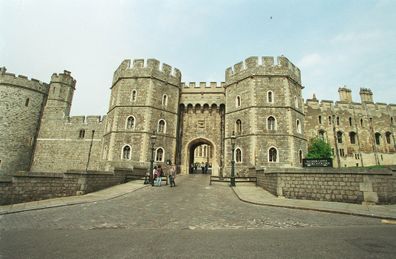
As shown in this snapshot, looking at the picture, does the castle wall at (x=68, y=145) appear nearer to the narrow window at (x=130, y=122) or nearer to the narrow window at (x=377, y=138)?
the narrow window at (x=130, y=122)

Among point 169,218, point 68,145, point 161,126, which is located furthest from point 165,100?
point 169,218

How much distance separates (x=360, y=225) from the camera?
18.5ft

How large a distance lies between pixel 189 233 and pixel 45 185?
329 inches

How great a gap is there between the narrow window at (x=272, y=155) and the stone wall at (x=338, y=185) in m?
6.64

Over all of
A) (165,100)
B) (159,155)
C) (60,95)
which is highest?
(60,95)

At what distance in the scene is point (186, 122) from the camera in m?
22.6

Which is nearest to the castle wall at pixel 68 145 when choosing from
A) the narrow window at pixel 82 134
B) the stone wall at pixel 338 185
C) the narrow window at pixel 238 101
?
the narrow window at pixel 82 134

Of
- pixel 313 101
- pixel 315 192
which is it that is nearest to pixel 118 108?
pixel 315 192

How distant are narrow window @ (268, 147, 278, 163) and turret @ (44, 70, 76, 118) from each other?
2698 cm

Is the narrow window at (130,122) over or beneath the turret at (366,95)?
beneath

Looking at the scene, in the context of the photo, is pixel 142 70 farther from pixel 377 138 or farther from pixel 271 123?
pixel 377 138

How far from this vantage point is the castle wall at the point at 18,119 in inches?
944

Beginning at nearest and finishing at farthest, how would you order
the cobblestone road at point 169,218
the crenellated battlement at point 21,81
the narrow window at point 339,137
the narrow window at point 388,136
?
the cobblestone road at point 169,218
the crenellated battlement at point 21,81
the narrow window at point 339,137
the narrow window at point 388,136

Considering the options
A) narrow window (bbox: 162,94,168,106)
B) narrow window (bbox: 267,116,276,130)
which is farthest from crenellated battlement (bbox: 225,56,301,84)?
narrow window (bbox: 162,94,168,106)
